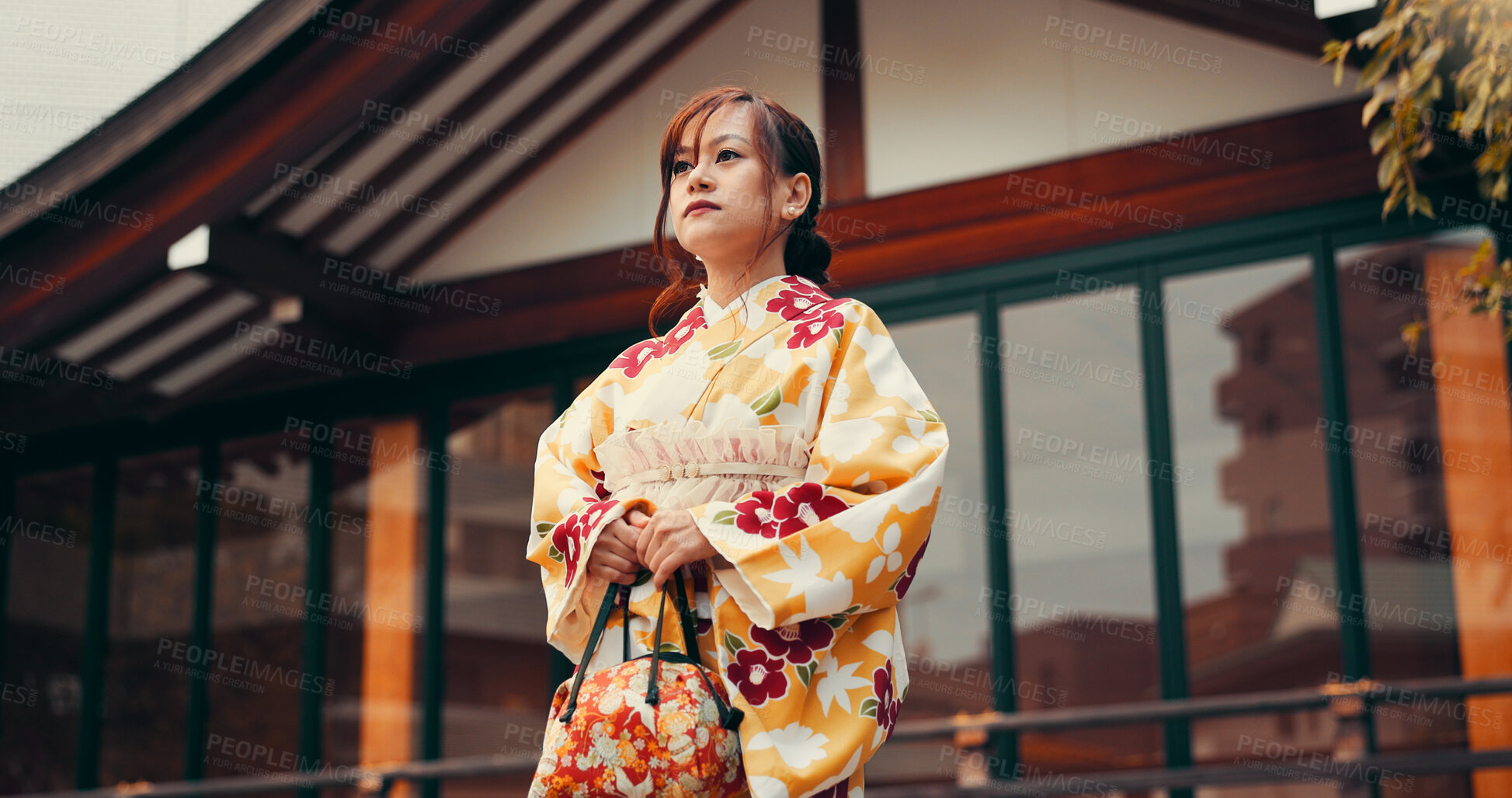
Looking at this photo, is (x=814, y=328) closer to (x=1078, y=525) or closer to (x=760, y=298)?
(x=760, y=298)

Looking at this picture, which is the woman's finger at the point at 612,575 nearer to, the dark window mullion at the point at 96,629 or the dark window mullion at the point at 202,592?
the dark window mullion at the point at 202,592

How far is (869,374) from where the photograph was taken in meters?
2.17

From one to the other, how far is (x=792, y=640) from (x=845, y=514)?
213mm

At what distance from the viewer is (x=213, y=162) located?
5668 millimetres

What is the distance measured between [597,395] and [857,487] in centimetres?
56

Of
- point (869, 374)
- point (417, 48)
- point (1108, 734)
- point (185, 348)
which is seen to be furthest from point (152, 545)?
point (869, 374)

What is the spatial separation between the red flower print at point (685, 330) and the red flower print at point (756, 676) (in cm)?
57

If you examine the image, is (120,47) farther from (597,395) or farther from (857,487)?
(857,487)

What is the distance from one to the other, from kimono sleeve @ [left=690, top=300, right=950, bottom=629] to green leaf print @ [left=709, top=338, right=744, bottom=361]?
0.57 ft

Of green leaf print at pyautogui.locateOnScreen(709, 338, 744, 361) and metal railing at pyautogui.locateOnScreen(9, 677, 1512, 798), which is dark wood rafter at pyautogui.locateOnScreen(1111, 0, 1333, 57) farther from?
green leaf print at pyautogui.locateOnScreen(709, 338, 744, 361)

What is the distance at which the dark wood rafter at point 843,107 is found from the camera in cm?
621

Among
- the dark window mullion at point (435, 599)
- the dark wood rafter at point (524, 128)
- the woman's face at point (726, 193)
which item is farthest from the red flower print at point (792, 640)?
the dark window mullion at point (435, 599)

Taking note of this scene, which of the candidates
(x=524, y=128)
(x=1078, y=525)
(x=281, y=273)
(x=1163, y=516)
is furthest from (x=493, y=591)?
(x=1163, y=516)

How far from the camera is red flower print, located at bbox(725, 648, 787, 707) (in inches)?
80.9
